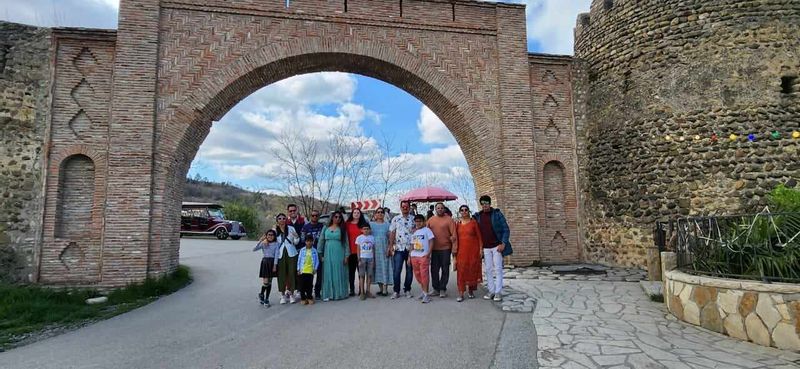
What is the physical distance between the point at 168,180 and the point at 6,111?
116 inches

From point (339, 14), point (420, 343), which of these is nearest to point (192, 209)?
point (339, 14)

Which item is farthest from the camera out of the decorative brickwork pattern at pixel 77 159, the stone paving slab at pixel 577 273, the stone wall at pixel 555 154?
the stone wall at pixel 555 154

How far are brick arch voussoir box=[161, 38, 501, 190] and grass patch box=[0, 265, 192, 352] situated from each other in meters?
2.49

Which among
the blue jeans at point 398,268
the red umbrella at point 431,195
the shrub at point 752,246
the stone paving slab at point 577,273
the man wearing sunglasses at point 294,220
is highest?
the red umbrella at point 431,195

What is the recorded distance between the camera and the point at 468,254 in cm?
654

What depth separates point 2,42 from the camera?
797 cm

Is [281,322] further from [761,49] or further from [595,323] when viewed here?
[761,49]

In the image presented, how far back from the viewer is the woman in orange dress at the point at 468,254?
6.50 metres

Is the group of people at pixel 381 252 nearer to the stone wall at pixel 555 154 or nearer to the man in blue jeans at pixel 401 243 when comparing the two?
the man in blue jeans at pixel 401 243

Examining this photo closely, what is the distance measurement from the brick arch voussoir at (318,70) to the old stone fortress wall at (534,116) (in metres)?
0.07

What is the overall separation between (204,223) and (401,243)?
17333 mm

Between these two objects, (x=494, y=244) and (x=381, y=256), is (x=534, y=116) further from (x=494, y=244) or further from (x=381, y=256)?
(x=381, y=256)

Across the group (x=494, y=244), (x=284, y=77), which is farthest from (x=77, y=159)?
(x=494, y=244)

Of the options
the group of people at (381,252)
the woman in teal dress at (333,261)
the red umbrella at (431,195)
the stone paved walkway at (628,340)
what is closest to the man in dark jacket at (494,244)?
the group of people at (381,252)
